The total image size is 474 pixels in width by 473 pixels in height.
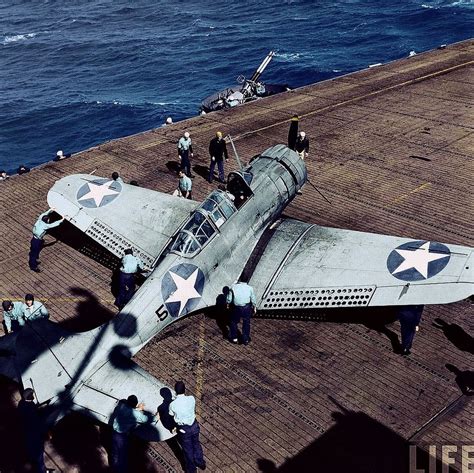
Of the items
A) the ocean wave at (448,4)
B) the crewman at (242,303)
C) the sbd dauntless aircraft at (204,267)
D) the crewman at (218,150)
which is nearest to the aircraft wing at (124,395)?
the sbd dauntless aircraft at (204,267)

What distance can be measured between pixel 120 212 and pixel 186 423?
30.8 feet

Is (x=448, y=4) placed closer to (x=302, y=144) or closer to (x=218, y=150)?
(x=302, y=144)

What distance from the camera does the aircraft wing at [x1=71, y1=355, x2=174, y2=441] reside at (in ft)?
31.6

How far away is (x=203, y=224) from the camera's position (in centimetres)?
1426

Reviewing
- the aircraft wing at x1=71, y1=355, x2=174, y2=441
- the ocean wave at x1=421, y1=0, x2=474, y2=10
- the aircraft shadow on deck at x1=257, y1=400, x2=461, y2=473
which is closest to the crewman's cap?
the aircraft wing at x1=71, y1=355, x2=174, y2=441

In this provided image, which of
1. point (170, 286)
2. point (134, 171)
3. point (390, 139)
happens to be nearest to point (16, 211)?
point (134, 171)

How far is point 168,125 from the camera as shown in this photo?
101 feet

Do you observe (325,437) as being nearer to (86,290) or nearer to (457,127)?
(86,290)

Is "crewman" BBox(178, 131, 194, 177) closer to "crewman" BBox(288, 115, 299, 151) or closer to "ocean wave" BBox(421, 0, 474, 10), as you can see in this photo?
"crewman" BBox(288, 115, 299, 151)

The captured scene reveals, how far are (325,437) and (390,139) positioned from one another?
19387 mm

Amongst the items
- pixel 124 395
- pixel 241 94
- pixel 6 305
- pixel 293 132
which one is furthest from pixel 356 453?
pixel 241 94

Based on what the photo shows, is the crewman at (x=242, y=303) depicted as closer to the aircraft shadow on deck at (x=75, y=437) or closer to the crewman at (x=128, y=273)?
the aircraft shadow on deck at (x=75, y=437)

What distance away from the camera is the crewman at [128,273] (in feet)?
46.5

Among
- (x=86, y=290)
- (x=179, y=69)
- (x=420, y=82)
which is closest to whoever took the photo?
(x=86, y=290)
